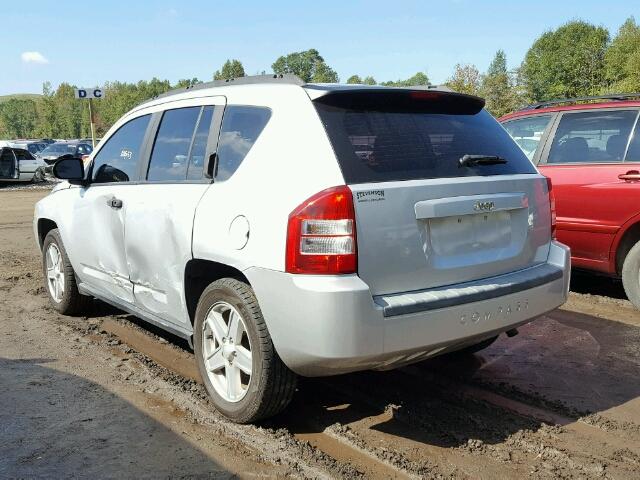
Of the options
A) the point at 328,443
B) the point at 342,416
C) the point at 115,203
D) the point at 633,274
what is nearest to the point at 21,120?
the point at 115,203

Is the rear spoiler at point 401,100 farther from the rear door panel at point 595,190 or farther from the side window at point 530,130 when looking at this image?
the side window at point 530,130

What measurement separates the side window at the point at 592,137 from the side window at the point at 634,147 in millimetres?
56

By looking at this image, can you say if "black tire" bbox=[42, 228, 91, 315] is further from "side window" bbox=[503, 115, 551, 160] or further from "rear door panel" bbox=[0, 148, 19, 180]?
"rear door panel" bbox=[0, 148, 19, 180]

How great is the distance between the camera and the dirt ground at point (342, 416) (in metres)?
2.98

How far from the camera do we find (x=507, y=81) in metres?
53.2

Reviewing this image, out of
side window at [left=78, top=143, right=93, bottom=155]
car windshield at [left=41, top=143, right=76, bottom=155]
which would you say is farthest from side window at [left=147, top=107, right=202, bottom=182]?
car windshield at [left=41, top=143, right=76, bottom=155]

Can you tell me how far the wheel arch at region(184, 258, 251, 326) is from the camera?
3383mm

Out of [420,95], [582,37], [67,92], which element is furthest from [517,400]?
[67,92]

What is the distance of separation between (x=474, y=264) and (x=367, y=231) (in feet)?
2.24

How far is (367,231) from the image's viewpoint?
2842mm

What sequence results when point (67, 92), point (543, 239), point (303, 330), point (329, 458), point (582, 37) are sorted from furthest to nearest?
1. point (67, 92)
2. point (582, 37)
3. point (543, 239)
4. point (329, 458)
5. point (303, 330)

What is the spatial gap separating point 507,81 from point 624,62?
1373 cm

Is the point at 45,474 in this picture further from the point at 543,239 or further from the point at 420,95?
the point at 543,239

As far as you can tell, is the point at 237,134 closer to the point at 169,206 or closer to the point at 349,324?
the point at 169,206
